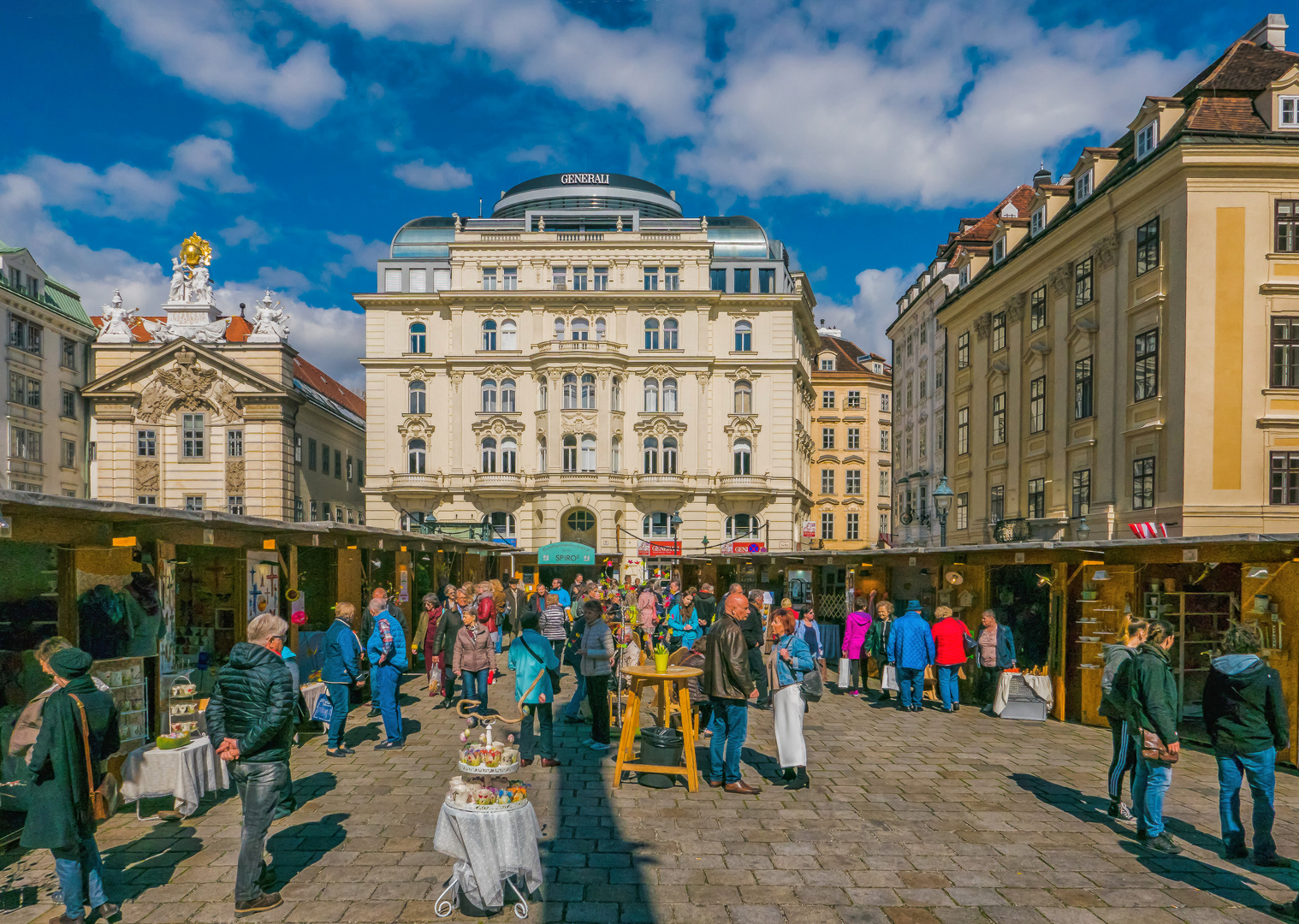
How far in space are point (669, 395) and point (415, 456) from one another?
1469cm

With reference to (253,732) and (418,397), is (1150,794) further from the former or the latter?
(418,397)

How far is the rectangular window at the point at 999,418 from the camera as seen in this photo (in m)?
31.5

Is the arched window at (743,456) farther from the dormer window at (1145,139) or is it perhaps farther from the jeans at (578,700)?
the jeans at (578,700)

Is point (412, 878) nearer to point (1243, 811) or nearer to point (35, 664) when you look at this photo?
point (35, 664)

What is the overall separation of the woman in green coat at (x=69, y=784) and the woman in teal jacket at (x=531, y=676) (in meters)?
4.24

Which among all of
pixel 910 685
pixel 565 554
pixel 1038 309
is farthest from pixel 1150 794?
pixel 1038 309

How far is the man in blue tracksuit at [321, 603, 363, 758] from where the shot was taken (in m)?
9.98

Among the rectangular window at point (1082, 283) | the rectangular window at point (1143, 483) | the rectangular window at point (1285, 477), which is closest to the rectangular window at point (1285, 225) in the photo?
the rectangular window at point (1082, 283)

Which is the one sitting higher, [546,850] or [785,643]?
[785,643]

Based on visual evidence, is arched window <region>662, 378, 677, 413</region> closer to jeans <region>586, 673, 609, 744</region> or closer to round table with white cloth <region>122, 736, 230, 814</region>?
jeans <region>586, 673, 609, 744</region>

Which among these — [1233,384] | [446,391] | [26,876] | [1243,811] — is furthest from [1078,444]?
[446,391]

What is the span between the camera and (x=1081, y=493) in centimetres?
2580

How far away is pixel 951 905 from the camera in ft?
19.2

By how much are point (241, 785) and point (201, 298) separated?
4875cm
